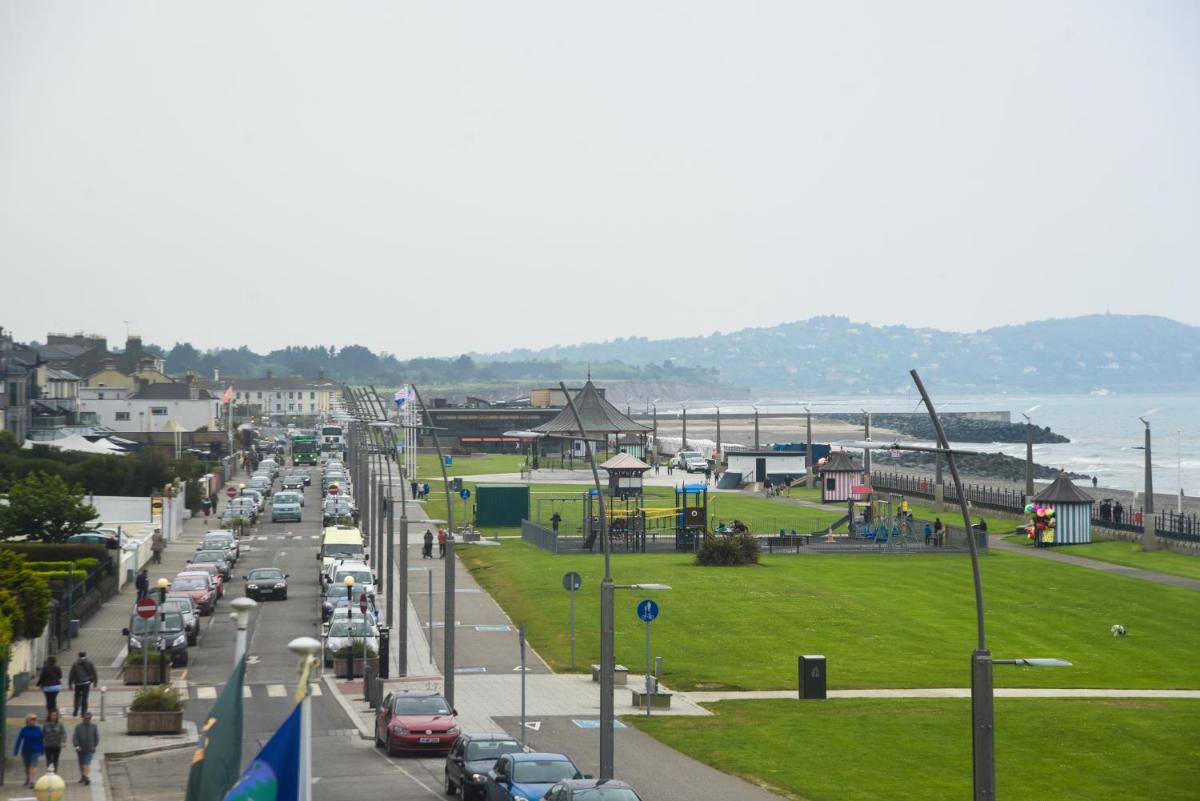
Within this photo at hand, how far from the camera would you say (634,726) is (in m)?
34.5

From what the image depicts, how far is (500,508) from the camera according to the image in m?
86.8

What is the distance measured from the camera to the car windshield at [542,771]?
24.6 metres

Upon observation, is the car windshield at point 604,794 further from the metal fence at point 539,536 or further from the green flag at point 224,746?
the metal fence at point 539,536

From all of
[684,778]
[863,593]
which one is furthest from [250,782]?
[863,593]

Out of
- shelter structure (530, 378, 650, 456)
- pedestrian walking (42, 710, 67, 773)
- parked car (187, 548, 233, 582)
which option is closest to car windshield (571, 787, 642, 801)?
pedestrian walking (42, 710, 67, 773)

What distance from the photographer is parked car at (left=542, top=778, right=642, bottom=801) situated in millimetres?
21844

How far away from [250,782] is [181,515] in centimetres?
7883

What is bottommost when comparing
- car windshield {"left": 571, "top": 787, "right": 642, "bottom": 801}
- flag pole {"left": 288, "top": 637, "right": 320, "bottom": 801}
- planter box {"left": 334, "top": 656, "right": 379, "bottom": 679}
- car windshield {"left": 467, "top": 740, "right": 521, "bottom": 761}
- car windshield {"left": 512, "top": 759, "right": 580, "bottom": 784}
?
planter box {"left": 334, "top": 656, "right": 379, "bottom": 679}

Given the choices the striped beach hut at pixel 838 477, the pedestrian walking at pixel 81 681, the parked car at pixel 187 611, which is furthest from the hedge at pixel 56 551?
the striped beach hut at pixel 838 477

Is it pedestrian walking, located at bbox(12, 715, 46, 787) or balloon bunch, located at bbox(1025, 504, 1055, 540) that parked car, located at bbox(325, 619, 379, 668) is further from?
balloon bunch, located at bbox(1025, 504, 1055, 540)

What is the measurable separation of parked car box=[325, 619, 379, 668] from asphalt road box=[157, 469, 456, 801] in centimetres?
103

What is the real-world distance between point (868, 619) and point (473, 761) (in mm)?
25979

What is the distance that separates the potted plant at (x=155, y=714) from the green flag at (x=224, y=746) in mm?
23226

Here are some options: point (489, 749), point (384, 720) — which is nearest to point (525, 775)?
point (489, 749)
